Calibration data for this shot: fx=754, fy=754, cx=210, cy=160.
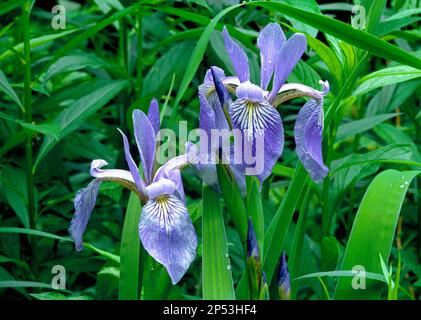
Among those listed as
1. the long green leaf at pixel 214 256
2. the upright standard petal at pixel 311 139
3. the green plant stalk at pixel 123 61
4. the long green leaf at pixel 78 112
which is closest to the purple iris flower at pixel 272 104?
the upright standard petal at pixel 311 139

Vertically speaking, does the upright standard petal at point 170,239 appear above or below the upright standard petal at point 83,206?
below

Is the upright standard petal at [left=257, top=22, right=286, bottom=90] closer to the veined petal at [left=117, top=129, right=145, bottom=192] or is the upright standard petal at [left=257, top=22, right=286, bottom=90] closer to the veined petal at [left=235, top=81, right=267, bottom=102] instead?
the veined petal at [left=235, top=81, right=267, bottom=102]

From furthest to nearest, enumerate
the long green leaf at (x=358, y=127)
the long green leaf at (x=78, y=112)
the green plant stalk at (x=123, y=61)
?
1. the green plant stalk at (x=123, y=61)
2. the long green leaf at (x=358, y=127)
3. the long green leaf at (x=78, y=112)

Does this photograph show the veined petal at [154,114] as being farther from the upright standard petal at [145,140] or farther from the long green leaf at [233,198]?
the long green leaf at [233,198]

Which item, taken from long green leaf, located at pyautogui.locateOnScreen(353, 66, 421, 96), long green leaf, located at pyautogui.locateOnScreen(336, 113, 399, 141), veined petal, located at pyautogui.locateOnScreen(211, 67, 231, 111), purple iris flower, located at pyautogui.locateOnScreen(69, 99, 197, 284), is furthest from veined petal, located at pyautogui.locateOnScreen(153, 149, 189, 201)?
long green leaf, located at pyautogui.locateOnScreen(336, 113, 399, 141)

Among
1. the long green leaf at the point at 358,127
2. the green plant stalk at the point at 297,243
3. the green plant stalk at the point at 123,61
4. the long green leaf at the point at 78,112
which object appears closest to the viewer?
the green plant stalk at the point at 297,243

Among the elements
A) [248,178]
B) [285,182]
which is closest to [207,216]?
[248,178]
